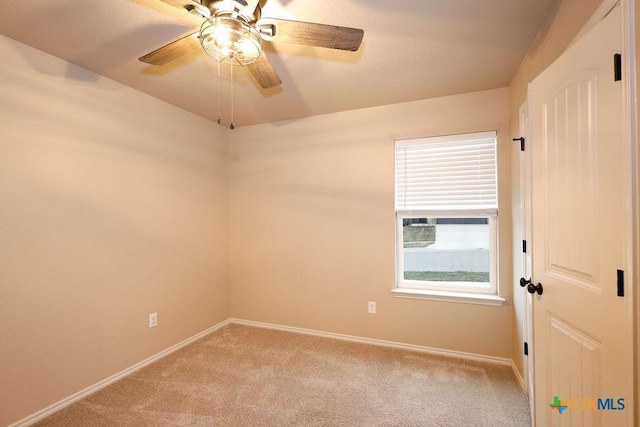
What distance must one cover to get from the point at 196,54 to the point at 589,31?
221 cm

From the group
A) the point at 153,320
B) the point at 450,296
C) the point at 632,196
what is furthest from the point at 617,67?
the point at 153,320

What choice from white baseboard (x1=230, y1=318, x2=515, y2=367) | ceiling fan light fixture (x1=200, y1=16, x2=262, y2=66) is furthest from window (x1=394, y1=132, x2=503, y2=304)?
ceiling fan light fixture (x1=200, y1=16, x2=262, y2=66)

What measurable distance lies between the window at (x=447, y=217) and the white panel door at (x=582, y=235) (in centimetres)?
107

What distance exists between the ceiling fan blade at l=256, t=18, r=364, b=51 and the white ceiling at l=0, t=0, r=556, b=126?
0.31 meters

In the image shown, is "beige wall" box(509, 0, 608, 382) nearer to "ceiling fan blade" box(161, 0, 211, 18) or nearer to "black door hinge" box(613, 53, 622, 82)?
"black door hinge" box(613, 53, 622, 82)

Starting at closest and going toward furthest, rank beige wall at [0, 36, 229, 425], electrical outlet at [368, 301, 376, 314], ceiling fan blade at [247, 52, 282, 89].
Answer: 1. ceiling fan blade at [247, 52, 282, 89]
2. beige wall at [0, 36, 229, 425]
3. electrical outlet at [368, 301, 376, 314]

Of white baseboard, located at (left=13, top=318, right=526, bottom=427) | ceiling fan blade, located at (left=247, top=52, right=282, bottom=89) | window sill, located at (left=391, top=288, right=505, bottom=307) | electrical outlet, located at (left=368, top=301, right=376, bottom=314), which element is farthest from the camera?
electrical outlet, located at (left=368, top=301, right=376, bottom=314)

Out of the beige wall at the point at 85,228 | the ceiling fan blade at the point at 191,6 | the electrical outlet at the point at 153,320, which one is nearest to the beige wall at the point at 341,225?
the beige wall at the point at 85,228

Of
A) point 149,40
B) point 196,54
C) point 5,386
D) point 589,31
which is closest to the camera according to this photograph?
point 589,31

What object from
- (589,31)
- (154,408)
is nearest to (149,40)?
(589,31)

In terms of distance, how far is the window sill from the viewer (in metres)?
2.50

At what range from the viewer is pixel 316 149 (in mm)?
3156

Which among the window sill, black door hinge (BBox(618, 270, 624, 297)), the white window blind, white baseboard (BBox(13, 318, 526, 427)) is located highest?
the white window blind

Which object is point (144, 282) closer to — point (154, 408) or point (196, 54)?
point (154, 408)
